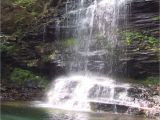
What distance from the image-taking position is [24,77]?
17.4 m

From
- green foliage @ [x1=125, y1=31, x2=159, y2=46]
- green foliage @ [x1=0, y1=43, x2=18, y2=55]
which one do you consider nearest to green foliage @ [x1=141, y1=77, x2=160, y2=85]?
green foliage @ [x1=125, y1=31, x2=159, y2=46]

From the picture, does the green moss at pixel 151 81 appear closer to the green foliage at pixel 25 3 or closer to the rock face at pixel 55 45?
the rock face at pixel 55 45

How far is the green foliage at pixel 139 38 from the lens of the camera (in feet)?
51.7

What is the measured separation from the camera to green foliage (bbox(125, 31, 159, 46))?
51.7 feet

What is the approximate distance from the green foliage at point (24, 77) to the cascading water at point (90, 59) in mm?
569

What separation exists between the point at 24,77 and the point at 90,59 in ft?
10.5

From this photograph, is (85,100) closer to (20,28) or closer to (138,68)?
(138,68)

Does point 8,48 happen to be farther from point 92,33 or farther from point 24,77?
point 92,33

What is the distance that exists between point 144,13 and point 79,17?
3498 millimetres

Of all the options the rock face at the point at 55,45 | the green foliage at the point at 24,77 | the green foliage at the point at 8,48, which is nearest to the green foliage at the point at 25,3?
the rock face at the point at 55,45

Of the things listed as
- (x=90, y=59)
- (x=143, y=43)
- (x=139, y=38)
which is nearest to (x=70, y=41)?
(x=90, y=59)

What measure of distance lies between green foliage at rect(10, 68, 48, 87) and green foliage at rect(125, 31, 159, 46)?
4.33 m

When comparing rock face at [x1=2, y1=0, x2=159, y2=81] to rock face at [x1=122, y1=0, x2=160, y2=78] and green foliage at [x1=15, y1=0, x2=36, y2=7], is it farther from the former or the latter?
green foliage at [x1=15, y1=0, x2=36, y2=7]

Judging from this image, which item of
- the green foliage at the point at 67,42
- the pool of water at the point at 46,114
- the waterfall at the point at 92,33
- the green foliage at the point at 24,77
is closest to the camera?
the pool of water at the point at 46,114
